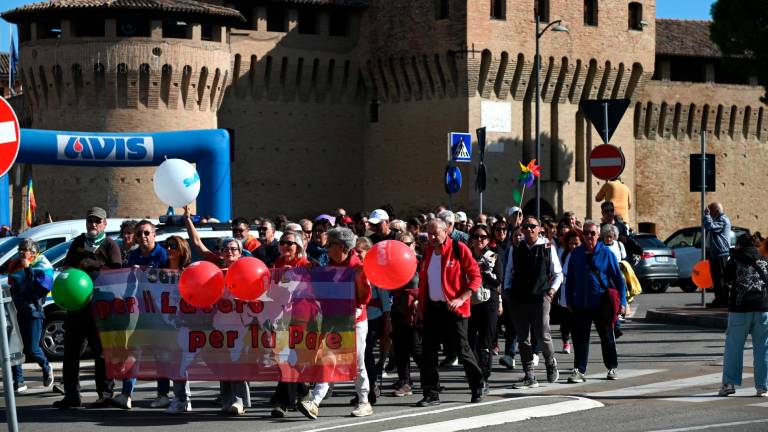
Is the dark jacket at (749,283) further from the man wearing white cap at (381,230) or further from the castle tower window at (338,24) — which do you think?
the castle tower window at (338,24)

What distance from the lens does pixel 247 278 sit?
12766mm

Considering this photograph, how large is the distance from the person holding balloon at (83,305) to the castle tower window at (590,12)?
36247 mm

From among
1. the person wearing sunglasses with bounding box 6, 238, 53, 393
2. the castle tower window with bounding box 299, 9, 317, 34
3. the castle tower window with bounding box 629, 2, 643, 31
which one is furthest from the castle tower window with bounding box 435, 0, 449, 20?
the person wearing sunglasses with bounding box 6, 238, 53, 393

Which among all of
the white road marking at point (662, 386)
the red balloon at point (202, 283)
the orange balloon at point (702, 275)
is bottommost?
the white road marking at point (662, 386)

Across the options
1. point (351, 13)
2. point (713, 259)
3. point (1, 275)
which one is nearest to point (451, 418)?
point (1, 275)

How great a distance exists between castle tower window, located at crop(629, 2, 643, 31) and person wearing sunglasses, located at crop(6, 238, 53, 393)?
36841 millimetres

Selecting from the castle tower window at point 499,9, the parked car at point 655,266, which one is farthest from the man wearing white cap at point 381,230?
the castle tower window at point 499,9

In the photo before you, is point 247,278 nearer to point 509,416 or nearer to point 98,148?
point 509,416

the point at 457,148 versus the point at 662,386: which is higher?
the point at 457,148

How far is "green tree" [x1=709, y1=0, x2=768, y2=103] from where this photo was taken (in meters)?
43.8

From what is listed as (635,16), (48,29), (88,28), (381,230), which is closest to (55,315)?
(381,230)

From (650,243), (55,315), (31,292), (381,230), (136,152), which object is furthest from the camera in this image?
(650,243)

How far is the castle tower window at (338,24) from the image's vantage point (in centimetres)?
4972

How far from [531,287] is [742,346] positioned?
2131mm
